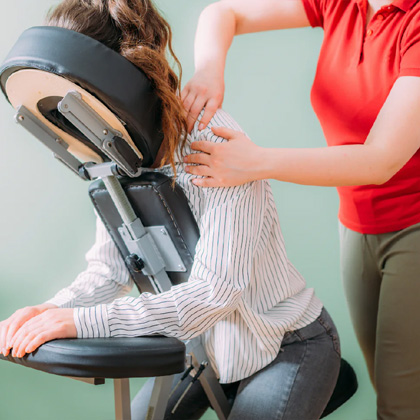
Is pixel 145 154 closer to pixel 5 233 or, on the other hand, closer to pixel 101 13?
pixel 101 13

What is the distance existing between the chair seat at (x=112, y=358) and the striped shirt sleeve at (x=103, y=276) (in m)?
0.36

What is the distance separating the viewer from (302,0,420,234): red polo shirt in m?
1.03

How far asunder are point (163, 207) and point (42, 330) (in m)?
0.31

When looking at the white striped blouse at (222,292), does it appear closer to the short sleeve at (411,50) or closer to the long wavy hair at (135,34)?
the long wavy hair at (135,34)

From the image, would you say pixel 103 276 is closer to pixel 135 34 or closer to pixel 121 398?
pixel 121 398

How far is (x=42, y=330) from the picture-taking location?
840 mm

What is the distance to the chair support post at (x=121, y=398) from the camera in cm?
90

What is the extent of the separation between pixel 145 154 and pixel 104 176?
0.09m

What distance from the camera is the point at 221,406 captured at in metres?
1.10

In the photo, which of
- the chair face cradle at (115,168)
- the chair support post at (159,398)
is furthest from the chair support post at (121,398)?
the chair support post at (159,398)

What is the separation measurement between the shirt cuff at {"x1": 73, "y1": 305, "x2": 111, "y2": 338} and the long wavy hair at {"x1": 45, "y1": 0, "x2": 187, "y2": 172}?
305 mm

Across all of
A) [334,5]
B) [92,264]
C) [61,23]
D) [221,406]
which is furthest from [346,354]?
[61,23]

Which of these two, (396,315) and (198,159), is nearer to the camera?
(198,159)

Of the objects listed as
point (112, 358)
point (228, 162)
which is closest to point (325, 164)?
point (228, 162)
